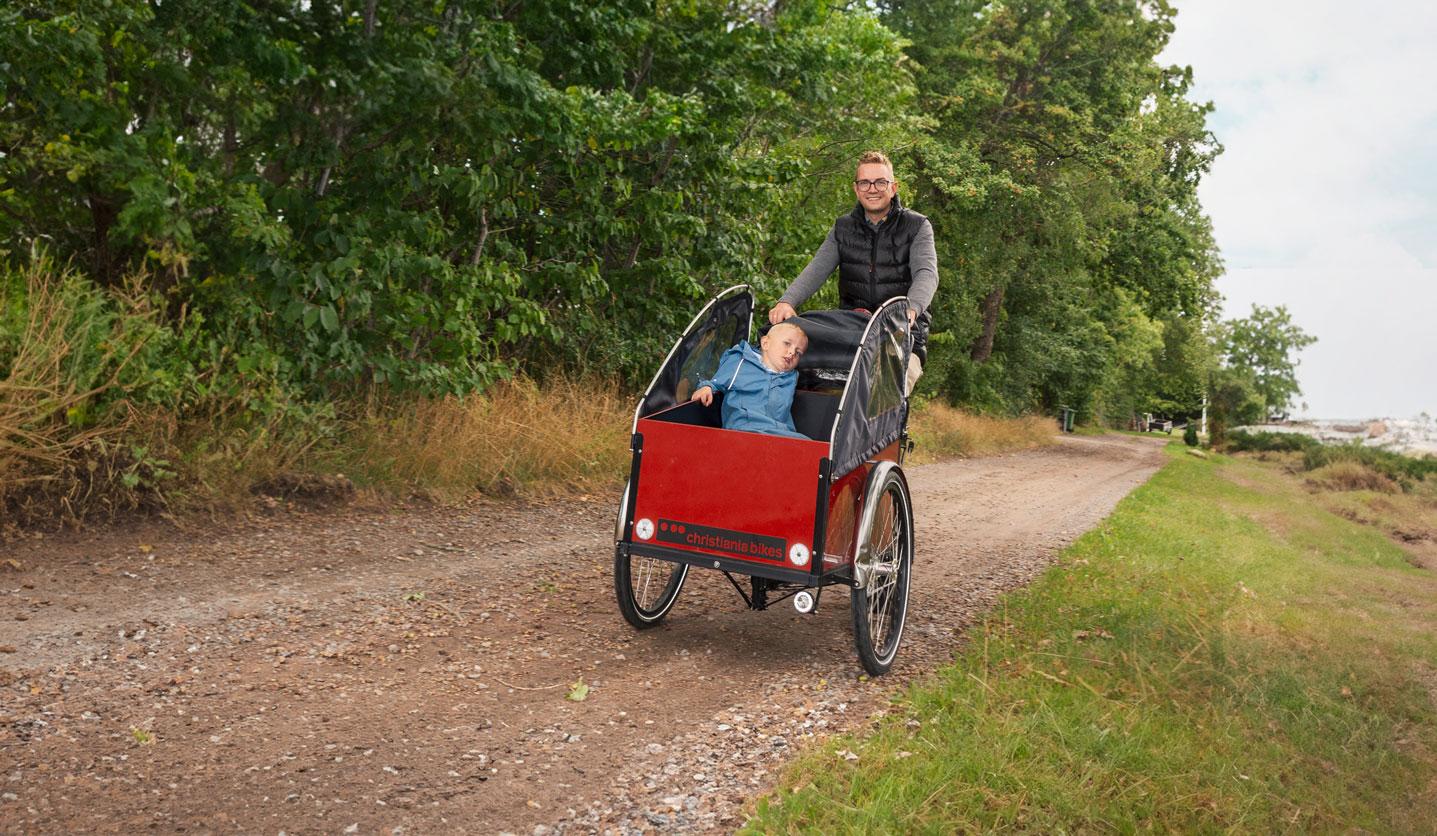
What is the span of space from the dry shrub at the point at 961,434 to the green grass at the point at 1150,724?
10335 millimetres

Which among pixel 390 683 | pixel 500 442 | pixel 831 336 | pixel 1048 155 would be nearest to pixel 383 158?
pixel 500 442

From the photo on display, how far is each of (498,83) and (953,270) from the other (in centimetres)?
2010

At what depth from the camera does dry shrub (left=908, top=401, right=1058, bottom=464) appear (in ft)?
65.3

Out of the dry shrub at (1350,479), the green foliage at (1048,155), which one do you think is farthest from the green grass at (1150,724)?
the dry shrub at (1350,479)

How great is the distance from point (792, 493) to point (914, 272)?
77.1 inches

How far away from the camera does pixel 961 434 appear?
72.1 ft

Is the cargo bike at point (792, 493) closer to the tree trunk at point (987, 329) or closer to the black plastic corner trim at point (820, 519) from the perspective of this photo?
the black plastic corner trim at point (820, 519)

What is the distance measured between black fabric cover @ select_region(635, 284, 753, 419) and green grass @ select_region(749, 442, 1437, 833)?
1858 millimetres

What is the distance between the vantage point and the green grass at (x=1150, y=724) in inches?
147

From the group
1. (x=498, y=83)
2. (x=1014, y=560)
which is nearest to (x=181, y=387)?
(x=498, y=83)

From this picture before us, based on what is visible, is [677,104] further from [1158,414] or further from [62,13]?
[1158,414]

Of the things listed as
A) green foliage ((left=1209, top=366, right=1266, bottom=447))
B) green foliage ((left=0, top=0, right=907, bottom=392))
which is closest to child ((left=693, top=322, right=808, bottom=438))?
green foliage ((left=0, top=0, right=907, bottom=392))

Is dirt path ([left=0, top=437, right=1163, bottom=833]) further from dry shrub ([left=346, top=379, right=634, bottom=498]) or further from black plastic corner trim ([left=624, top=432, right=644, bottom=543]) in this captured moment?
dry shrub ([left=346, top=379, right=634, bottom=498])

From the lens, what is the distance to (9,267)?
21.6 ft
